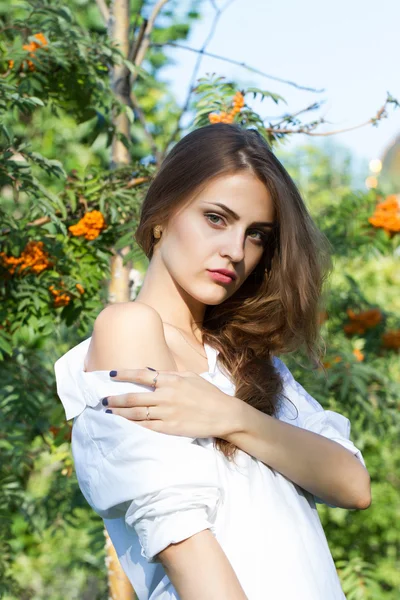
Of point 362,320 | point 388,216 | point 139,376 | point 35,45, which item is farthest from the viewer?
point 362,320

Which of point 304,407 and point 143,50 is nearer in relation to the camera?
point 304,407

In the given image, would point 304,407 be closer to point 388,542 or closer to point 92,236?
point 92,236

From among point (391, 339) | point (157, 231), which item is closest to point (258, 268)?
point (157, 231)

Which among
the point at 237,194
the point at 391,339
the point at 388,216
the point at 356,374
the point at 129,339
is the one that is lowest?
the point at 391,339

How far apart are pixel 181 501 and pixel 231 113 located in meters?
1.42

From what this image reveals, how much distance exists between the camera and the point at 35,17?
240cm

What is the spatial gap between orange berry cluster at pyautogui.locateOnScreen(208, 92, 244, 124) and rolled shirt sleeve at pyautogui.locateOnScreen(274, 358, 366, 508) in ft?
2.96

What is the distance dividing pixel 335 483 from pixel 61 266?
115 centimetres

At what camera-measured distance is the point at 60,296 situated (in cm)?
224

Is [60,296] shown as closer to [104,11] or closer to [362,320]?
[104,11]

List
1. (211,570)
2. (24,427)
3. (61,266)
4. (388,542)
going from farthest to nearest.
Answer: (388,542)
(24,427)
(61,266)
(211,570)

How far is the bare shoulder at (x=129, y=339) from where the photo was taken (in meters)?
1.24

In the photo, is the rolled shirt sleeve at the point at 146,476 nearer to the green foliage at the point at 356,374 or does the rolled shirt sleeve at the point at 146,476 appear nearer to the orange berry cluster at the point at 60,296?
the green foliage at the point at 356,374

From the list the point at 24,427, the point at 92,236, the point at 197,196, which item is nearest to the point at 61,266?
the point at 92,236
